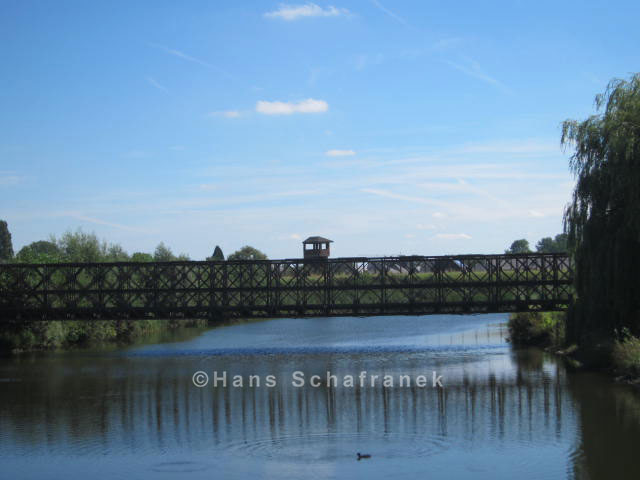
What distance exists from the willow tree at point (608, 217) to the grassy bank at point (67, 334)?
1383 inches

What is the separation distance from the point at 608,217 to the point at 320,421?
15591 millimetres

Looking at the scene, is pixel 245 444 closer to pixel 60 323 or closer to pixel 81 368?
pixel 81 368

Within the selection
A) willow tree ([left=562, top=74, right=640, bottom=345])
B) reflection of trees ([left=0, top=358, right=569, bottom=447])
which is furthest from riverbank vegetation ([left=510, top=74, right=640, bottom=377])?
reflection of trees ([left=0, top=358, right=569, bottom=447])

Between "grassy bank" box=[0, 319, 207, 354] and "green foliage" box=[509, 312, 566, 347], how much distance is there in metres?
28.4

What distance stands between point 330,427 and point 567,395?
9741 millimetres

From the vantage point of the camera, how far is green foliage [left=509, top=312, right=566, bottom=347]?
42.7 metres

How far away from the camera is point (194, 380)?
34.7 m

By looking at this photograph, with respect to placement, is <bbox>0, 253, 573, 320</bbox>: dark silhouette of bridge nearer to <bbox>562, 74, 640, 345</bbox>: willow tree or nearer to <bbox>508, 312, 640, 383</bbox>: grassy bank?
<bbox>508, 312, 640, 383</bbox>: grassy bank

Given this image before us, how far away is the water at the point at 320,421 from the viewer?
18.4 meters

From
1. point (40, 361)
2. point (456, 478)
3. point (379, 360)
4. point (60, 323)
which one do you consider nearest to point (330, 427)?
point (456, 478)

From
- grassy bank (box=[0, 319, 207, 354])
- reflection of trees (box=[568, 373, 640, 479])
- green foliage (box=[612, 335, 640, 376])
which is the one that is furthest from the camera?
grassy bank (box=[0, 319, 207, 354])

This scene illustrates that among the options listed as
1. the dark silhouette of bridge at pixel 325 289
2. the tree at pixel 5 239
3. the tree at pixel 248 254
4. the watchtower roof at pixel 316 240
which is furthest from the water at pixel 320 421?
the tree at pixel 5 239

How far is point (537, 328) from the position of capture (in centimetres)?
4694

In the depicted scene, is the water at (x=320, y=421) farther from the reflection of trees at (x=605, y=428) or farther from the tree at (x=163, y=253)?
the tree at (x=163, y=253)
